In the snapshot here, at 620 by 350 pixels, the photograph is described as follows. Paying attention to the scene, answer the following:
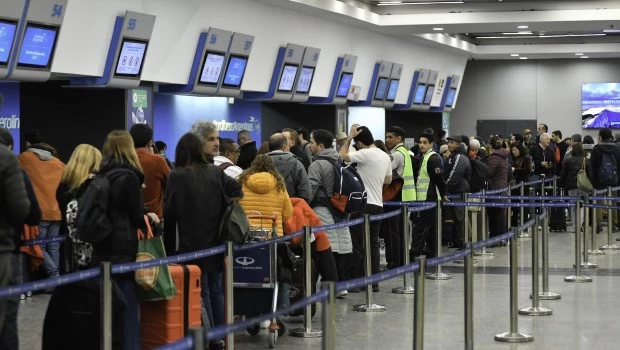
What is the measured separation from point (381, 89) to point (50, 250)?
13.5 meters

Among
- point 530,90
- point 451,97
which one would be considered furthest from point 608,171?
point 530,90

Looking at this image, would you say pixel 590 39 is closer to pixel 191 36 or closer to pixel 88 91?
pixel 191 36

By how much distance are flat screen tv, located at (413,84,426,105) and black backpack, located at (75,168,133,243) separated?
2061 centimetres

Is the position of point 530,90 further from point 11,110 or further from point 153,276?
point 153,276

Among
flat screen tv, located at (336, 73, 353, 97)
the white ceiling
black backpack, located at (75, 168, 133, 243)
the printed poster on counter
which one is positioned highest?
the white ceiling

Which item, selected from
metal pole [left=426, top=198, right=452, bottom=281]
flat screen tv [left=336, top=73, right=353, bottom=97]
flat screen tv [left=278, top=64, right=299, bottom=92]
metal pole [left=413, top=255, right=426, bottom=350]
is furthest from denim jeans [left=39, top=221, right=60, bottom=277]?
flat screen tv [left=336, top=73, right=353, bottom=97]

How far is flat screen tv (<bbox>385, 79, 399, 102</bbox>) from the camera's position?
24.6 metres

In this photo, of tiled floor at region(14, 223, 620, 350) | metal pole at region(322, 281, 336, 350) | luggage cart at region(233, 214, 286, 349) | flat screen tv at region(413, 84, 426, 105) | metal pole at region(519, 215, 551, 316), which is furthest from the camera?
flat screen tv at region(413, 84, 426, 105)

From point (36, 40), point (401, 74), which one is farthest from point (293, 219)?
point (401, 74)

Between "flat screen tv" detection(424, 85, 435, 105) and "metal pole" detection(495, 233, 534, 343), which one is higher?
"flat screen tv" detection(424, 85, 435, 105)

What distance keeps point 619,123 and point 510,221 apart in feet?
49.9

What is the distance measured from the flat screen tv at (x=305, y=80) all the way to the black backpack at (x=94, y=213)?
12.4 meters

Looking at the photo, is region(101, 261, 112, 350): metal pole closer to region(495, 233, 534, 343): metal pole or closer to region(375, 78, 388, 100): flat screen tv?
region(495, 233, 534, 343): metal pole

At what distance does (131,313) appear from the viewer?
683 cm
